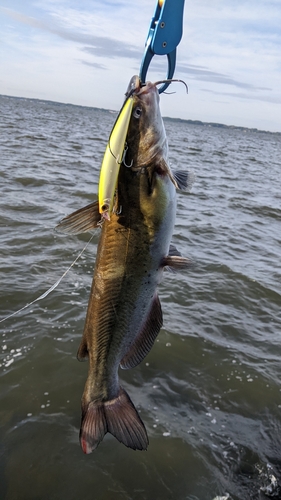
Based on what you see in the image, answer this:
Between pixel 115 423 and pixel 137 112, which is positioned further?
pixel 115 423

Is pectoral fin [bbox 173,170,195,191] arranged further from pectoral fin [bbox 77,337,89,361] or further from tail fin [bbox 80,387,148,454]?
tail fin [bbox 80,387,148,454]

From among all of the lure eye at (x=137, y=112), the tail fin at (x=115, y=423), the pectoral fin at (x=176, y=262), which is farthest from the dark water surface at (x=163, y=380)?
the lure eye at (x=137, y=112)

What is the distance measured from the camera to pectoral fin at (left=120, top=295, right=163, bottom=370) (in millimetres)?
2900

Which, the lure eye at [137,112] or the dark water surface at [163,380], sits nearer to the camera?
the lure eye at [137,112]

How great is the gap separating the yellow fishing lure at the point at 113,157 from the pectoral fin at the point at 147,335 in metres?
0.89

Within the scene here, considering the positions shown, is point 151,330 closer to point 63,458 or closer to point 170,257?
point 170,257

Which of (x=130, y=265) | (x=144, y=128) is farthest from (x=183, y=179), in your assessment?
(x=130, y=265)

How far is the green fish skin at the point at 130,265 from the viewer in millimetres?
2531

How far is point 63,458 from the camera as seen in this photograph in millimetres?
4117

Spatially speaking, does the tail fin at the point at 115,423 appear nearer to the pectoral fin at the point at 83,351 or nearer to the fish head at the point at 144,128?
the pectoral fin at the point at 83,351

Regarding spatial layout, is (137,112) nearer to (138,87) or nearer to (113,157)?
(138,87)

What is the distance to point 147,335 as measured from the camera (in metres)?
2.93

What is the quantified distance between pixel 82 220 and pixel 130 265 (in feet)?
1.42

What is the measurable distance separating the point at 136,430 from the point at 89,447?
0.35m
